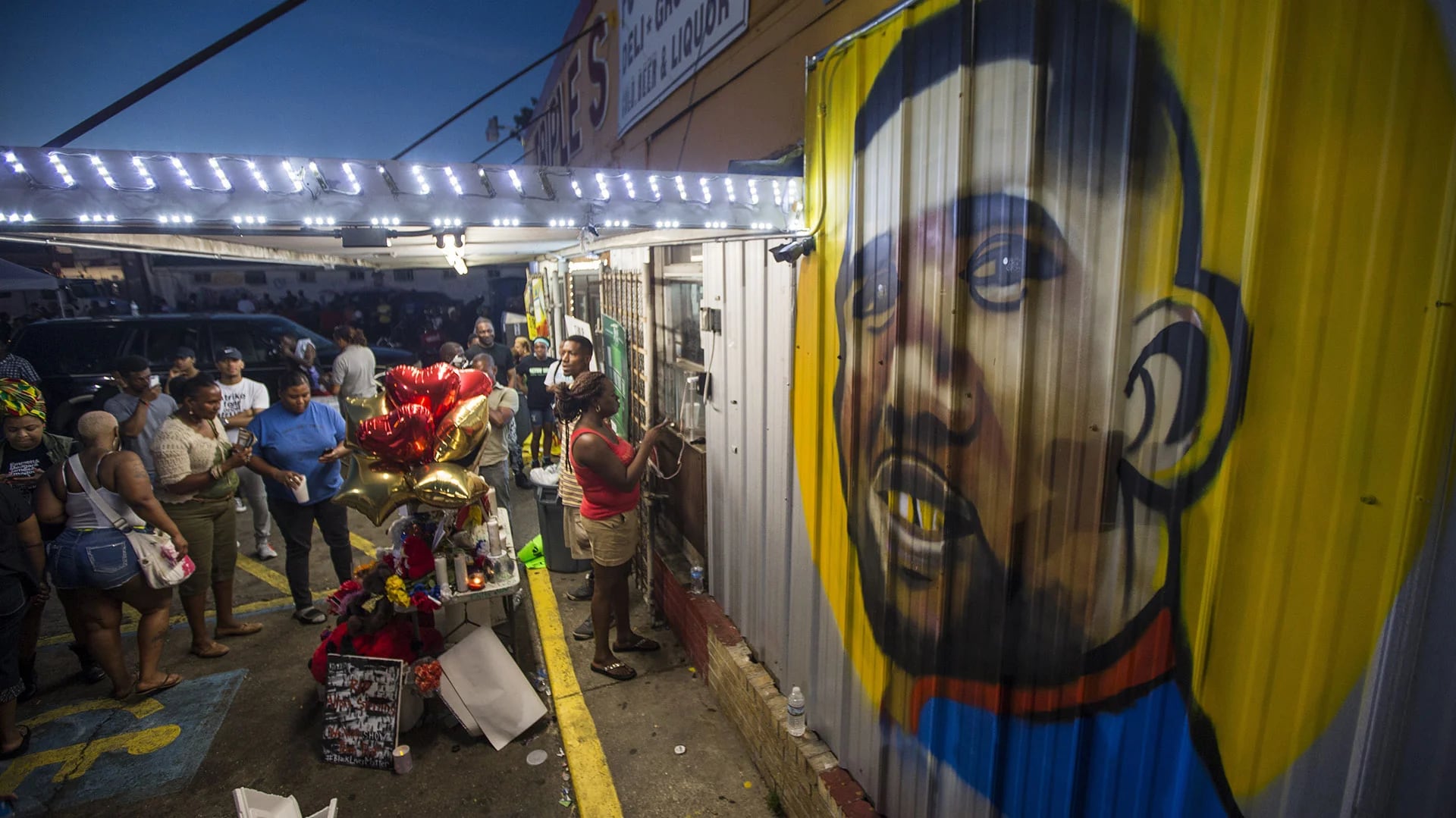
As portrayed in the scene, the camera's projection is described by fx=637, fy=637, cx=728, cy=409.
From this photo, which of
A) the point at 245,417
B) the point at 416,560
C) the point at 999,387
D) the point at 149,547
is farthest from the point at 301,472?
the point at 999,387

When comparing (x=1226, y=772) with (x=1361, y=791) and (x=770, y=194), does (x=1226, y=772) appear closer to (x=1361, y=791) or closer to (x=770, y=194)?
(x=1361, y=791)

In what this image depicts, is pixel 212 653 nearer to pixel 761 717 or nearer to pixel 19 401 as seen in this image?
pixel 19 401

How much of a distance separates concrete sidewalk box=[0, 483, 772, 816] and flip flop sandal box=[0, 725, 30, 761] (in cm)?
4

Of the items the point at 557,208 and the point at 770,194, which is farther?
the point at 770,194

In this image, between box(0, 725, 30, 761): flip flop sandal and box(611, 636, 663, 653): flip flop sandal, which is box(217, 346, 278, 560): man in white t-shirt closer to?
box(0, 725, 30, 761): flip flop sandal

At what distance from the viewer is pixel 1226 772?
58.2 inches

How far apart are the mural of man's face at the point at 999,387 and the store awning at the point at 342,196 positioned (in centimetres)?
93

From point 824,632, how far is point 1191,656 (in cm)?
161

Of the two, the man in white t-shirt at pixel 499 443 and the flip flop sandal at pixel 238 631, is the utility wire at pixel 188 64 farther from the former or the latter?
the flip flop sandal at pixel 238 631

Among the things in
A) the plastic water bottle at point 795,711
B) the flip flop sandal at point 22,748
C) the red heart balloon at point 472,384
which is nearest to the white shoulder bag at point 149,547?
the flip flop sandal at point 22,748

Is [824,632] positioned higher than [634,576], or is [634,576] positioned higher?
[824,632]

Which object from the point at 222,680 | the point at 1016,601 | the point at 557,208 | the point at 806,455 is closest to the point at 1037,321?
the point at 1016,601

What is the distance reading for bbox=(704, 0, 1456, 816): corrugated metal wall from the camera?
1194mm

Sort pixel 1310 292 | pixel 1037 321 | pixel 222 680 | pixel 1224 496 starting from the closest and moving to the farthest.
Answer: pixel 1310 292
pixel 1224 496
pixel 1037 321
pixel 222 680
